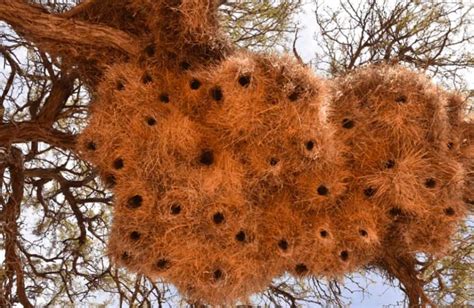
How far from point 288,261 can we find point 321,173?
2.17 feet

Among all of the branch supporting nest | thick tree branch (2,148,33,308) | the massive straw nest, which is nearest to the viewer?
the massive straw nest

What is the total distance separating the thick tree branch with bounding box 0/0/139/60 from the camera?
12.4 feet

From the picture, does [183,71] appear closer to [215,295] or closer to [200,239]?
[200,239]

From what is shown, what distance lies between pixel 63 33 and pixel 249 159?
152 cm

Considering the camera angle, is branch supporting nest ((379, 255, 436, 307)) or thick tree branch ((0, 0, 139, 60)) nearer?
thick tree branch ((0, 0, 139, 60))

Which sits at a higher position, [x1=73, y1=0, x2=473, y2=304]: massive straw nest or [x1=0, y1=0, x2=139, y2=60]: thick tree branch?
[x1=0, y1=0, x2=139, y2=60]: thick tree branch

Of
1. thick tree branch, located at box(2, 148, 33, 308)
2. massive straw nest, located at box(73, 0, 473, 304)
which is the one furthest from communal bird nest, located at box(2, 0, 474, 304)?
thick tree branch, located at box(2, 148, 33, 308)

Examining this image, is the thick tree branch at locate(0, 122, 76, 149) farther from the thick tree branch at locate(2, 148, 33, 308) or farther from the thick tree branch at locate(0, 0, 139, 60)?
the thick tree branch at locate(0, 0, 139, 60)

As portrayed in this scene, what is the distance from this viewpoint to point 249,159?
12.6 ft

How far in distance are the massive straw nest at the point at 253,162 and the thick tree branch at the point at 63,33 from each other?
17 cm

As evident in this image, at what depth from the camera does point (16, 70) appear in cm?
547

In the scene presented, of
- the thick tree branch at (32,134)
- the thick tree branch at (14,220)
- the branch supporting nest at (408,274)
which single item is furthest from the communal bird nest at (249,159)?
the thick tree branch at (14,220)

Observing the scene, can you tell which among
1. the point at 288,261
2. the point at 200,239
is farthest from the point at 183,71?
the point at 288,261

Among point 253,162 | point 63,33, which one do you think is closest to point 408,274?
point 253,162
